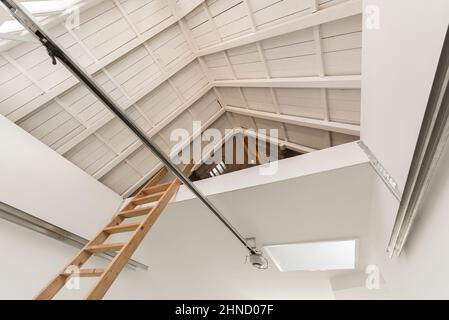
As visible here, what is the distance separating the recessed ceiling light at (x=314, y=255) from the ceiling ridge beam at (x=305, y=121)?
131cm

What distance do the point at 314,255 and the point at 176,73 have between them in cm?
315

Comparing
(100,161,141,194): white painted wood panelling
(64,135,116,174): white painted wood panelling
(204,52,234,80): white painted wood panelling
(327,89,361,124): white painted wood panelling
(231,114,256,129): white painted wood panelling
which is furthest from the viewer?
(231,114,256,129): white painted wood panelling

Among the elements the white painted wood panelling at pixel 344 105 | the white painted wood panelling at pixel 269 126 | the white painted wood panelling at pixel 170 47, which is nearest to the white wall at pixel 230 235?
the white painted wood panelling at pixel 344 105

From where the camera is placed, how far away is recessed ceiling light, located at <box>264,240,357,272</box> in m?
3.09

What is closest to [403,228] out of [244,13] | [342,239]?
[342,239]

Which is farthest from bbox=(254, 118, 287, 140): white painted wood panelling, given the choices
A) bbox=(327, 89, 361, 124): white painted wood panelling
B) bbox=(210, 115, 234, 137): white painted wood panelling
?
bbox=(327, 89, 361, 124): white painted wood panelling

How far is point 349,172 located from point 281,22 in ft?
4.74

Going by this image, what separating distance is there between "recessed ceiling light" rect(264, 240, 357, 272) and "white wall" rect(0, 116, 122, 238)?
7.32 feet

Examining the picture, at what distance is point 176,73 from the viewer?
3.14m

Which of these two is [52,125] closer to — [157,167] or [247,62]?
[157,167]

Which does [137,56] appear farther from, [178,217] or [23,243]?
[23,243]

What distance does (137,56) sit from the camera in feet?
8.82

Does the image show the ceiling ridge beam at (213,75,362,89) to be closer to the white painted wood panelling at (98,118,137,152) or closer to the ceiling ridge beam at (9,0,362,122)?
the ceiling ridge beam at (9,0,362,122)

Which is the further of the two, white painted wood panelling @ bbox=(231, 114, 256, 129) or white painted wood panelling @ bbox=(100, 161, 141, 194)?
white painted wood panelling @ bbox=(231, 114, 256, 129)
